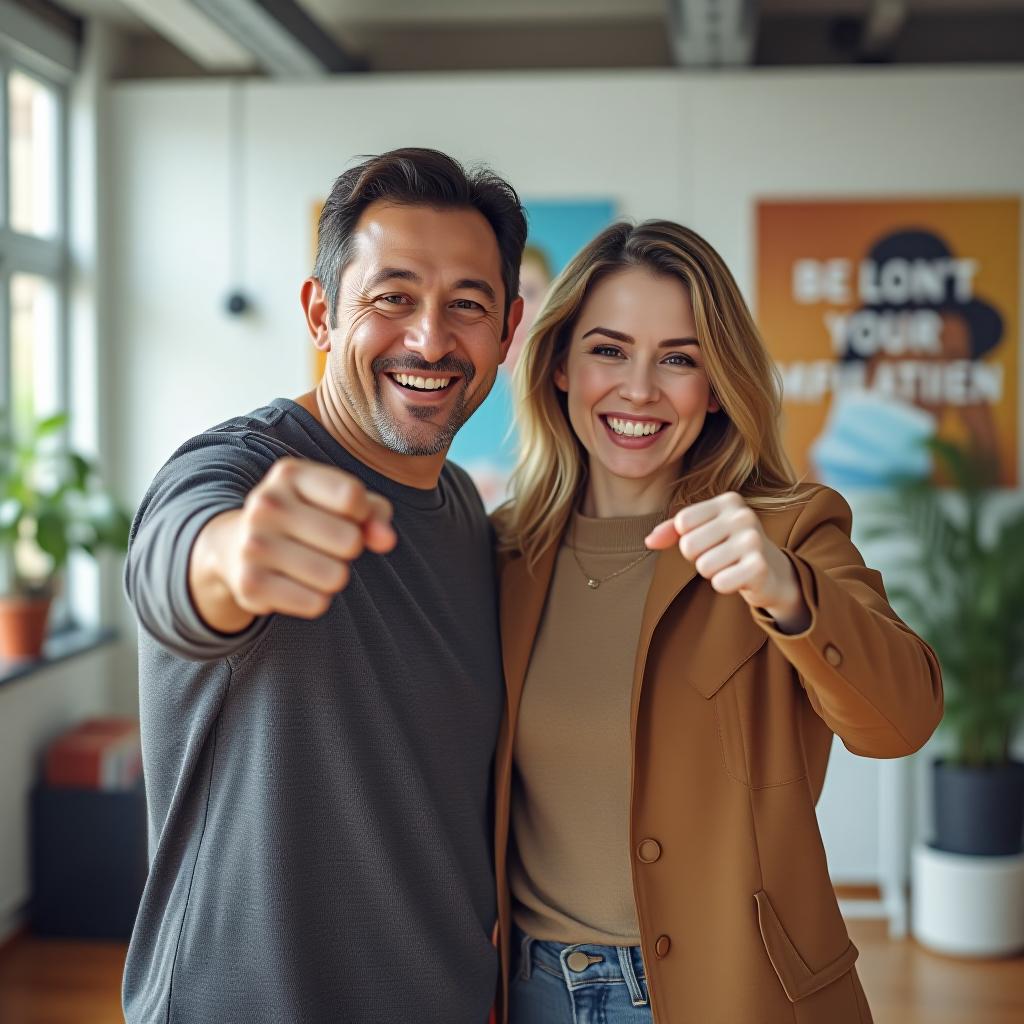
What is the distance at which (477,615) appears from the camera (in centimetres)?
181

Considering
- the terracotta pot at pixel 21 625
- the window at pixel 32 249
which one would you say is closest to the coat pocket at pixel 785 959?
the terracotta pot at pixel 21 625

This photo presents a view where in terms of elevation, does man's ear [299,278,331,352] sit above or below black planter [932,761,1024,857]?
above

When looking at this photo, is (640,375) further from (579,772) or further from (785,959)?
(785,959)

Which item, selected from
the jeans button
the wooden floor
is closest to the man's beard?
the jeans button

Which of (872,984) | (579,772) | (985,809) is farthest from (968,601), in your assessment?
(579,772)

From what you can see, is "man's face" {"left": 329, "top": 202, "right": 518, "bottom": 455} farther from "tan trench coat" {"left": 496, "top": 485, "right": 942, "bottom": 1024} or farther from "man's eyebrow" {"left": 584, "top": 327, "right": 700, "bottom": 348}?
"tan trench coat" {"left": 496, "top": 485, "right": 942, "bottom": 1024}

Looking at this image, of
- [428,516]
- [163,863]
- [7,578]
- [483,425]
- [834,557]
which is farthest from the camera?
[483,425]

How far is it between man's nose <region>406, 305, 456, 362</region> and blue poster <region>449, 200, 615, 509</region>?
3100 millimetres

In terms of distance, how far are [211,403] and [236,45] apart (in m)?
1.34

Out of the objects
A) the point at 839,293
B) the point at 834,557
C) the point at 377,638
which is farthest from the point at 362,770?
the point at 839,293

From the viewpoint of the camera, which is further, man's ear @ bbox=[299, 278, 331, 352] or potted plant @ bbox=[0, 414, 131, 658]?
potted plant @ bbox=[0, 414, 131, 658]

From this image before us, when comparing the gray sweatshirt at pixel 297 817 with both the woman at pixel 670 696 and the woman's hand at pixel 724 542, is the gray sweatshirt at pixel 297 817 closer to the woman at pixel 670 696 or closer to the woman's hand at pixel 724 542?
the woman at pixel 670 696

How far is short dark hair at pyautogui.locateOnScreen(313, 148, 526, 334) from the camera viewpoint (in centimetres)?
164

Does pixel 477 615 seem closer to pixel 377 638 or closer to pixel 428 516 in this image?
pixel 428 516
